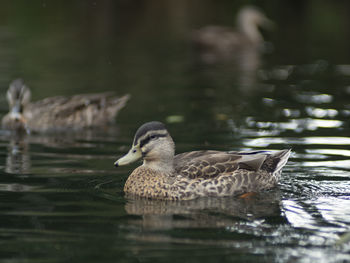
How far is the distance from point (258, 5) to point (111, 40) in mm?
11963

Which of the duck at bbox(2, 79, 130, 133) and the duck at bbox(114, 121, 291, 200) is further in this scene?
the duck at bbox(2, 79, 130, 133)

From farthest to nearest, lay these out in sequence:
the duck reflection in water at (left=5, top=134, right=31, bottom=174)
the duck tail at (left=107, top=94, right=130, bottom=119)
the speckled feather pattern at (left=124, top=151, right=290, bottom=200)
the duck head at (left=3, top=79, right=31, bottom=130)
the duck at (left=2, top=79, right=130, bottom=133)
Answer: the duck tail at (left=107, top=94, right=130, bottom=119), the duck at (left=2, top=79, right=130, bottom=133), the duck head at (left=3, top=79, right=31, bottom=130), the duck reflection in water at (left=5, top=134, right=31, bottom=174), the speckled feather pattern at (left=124, top=151, right=290, bottom=200)

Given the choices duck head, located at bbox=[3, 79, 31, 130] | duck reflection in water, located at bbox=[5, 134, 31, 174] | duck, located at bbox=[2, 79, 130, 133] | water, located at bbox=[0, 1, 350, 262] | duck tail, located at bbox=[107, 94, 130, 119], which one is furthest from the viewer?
duck tail, located at bbox=[107, 94, 130, 119]

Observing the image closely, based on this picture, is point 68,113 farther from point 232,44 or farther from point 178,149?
point 232,44

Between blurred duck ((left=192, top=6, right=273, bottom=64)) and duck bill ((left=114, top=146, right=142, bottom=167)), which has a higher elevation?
blurred duck ((left=192, top=6, right=273, bottom=64))

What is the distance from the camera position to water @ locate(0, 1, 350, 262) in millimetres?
6881

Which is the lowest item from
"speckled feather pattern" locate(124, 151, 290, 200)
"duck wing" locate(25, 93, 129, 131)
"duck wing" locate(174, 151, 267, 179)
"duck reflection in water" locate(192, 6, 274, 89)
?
"speckled feather pattern" locate(124, 151, 290, 200)

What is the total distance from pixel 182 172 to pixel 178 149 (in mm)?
2758

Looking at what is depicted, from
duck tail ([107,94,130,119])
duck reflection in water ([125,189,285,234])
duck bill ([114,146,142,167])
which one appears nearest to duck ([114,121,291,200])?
duck bill ([114,146,142,167])

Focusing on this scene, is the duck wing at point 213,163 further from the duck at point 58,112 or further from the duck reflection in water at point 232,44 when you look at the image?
the duck reflection in water at point 232,44

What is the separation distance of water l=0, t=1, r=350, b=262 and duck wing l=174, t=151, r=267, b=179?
38 centimetres

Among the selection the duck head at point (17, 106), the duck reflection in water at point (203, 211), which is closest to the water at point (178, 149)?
the duck reflection in water at point (203, 211)

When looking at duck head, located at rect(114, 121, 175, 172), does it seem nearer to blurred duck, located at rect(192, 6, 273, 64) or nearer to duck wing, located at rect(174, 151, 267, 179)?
duck wing, located at rect(174, 151, 267, 179)

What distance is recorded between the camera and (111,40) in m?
28.2
